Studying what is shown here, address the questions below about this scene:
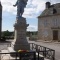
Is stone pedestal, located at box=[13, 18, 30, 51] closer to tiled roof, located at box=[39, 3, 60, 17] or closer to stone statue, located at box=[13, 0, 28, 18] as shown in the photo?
stone statue, located at box=[13, 0, 28, 18]

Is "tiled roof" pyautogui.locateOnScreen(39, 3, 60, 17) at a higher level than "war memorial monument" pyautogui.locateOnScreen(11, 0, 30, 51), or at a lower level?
higher

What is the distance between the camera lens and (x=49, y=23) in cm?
4656

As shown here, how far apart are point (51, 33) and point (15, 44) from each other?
31.4 meters

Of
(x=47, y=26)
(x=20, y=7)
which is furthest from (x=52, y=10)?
(x=20, y=7)

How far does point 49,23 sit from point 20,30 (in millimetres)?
31779

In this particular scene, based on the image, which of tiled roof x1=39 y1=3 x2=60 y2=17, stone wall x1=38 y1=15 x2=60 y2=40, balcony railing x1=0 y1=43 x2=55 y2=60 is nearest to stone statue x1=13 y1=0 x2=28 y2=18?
balcony railing x1=0 y1=43 x2=55 y2=60

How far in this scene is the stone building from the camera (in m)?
44.7

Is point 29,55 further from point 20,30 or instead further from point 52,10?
point 52,10

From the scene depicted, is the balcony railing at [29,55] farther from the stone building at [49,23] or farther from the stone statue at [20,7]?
the stone building at [49,23]

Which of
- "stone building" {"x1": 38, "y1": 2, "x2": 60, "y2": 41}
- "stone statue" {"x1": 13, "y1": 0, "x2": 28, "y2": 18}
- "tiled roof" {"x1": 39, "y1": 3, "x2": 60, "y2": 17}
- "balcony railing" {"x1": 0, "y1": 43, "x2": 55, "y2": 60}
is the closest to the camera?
"balcony railing" {"x1": 0, "y1": 43, "x2": 55, "y2": 60}

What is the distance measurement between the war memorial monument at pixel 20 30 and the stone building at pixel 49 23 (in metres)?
28.9

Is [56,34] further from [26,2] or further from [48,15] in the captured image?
[26,2]

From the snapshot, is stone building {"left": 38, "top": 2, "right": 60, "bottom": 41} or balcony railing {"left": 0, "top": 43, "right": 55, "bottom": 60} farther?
stone building {"left": 38, "top": 2, "right": 60, "bottom": 41}

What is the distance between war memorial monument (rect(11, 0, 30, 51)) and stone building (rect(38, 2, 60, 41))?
94.9ft
